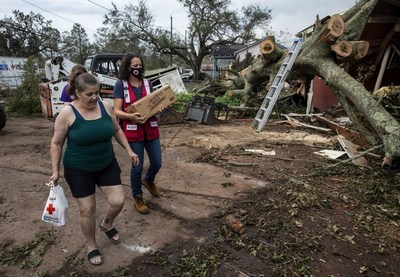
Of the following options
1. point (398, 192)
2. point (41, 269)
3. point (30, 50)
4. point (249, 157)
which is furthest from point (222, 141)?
point (30, 50)

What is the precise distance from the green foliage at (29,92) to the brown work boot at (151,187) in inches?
404

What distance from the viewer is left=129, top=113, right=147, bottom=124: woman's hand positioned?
3230 mm

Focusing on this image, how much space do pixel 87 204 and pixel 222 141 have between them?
187 inches

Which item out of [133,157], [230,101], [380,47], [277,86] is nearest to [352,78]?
[277,86]

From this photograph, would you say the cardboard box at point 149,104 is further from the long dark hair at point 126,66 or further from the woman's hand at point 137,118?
the long dark hair at point 126,66

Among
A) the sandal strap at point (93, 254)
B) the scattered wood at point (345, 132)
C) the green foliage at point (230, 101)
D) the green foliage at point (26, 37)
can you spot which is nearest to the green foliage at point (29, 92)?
the green foliage at point (230, 101)

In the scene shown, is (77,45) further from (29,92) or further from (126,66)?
(126,66)

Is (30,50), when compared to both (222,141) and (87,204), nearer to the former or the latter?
(222,141)

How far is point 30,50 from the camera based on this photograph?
105 ft

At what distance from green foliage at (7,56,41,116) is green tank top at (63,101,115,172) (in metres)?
11.3

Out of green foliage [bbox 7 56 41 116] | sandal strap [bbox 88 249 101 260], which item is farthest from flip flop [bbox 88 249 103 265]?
green foliage [bbox 7 56 41 116]

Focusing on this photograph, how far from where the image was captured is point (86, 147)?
8.33 ft

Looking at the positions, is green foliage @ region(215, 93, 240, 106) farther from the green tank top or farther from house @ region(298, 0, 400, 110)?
the green tank top

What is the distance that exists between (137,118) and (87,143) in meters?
0.79
